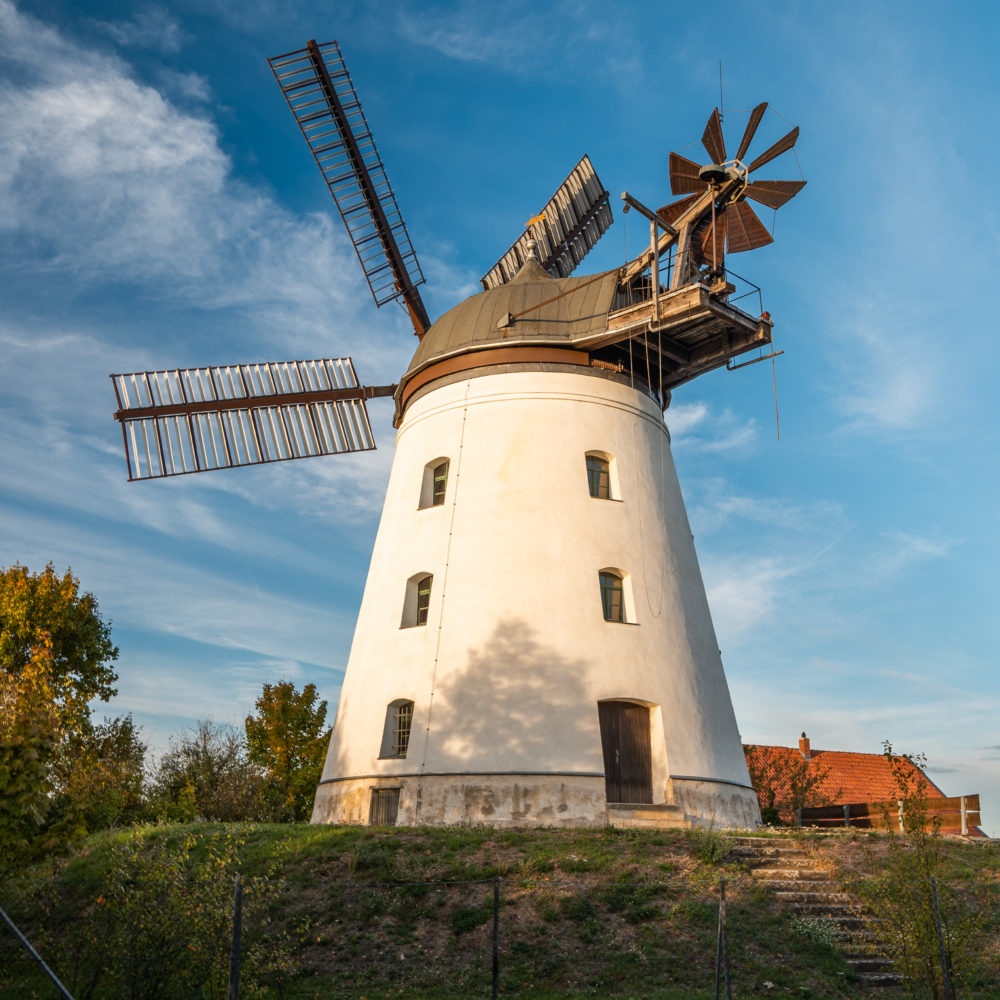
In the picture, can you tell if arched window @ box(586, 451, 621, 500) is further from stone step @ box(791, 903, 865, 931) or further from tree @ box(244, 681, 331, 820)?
tree @ box(244, 681, 331, 820)

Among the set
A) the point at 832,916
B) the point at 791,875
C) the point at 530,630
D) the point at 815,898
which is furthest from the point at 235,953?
the point at 530,630

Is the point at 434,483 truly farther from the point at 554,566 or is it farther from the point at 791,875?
the point at 791,875

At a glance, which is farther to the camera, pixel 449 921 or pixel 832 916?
pixel 832 916

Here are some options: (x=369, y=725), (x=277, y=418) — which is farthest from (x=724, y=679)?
(x=277, y=418)

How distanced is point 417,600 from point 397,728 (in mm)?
2556

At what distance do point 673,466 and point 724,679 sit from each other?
4801 millimetres

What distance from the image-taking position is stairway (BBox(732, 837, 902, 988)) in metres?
11.2

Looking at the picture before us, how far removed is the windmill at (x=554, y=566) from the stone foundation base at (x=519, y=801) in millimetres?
37

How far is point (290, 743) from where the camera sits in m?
31.2

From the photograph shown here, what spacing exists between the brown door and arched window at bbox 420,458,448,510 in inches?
221

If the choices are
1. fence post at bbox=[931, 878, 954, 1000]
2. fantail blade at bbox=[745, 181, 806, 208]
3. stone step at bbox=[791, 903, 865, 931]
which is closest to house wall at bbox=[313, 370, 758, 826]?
stone step at bbox=[791, 903, 865, 931]

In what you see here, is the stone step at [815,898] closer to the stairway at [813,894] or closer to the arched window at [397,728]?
the stairway at [813,894]

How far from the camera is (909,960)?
31.9ft

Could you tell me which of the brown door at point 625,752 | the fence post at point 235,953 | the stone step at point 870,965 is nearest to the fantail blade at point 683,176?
the brown door at point 625,752
